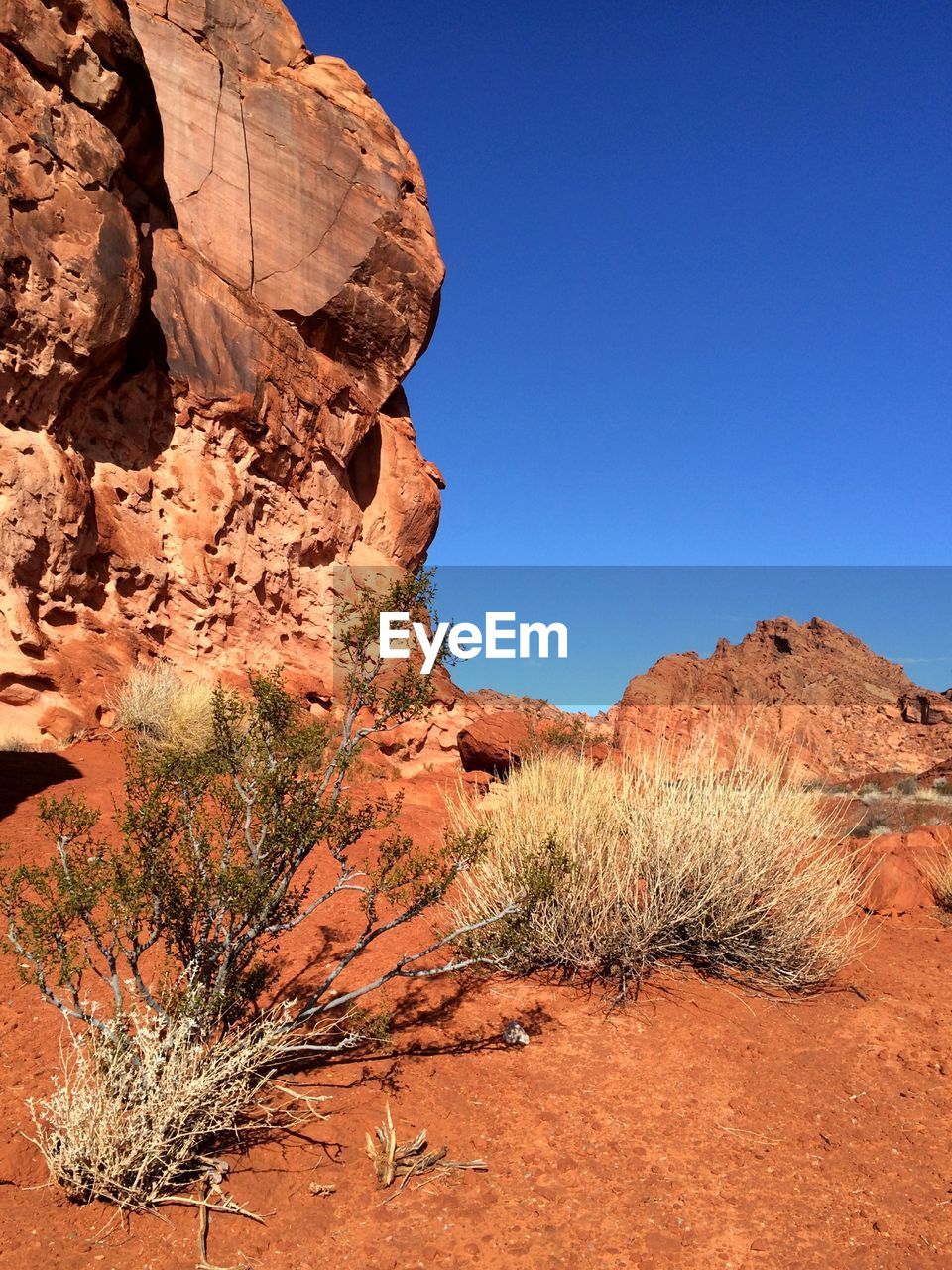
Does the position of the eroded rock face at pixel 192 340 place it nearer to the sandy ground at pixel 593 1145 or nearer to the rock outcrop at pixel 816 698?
the sandy ground at pixel 593 1145

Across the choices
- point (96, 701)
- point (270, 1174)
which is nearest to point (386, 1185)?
point (270, 1174)

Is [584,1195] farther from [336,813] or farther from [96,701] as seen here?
[96,701]

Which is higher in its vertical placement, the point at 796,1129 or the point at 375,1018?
the point at 375,1018

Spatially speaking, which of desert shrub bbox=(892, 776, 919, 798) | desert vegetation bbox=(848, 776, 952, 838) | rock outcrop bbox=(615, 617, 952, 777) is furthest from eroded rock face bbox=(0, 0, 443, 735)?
desert shrub bbox=(892, 776, 919, 798)

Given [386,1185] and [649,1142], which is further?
[649,1142]

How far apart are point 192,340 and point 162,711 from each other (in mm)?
6437

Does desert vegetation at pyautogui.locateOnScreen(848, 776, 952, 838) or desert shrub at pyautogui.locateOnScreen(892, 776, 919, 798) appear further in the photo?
desert shrub at pyautogui.locateOnScreen(892, 776, 919, 798)

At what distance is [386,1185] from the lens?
2.92 m

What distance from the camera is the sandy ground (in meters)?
2.64

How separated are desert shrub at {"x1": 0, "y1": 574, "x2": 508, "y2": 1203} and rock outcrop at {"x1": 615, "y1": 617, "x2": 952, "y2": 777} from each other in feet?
52.9

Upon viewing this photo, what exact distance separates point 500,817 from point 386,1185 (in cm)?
298

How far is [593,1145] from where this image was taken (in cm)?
328

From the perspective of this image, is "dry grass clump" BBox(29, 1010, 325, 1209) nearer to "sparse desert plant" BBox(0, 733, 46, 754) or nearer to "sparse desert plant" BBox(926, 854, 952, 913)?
"sparse desert plant" BBox(926, 854, 952, 913)

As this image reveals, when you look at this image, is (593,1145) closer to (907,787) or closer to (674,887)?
(674,887)
